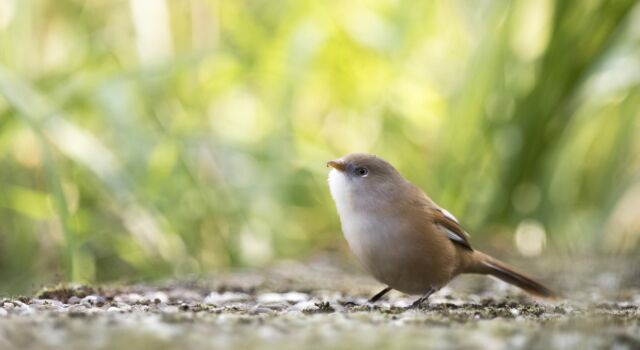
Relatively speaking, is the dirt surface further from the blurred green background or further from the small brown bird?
the blurred green background

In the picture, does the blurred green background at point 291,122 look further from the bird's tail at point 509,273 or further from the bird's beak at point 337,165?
the bird's tail at point 509,273

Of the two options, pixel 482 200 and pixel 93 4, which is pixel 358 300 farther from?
pixel 93 4

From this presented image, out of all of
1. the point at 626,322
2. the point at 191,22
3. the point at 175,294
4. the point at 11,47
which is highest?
the point at 191,22

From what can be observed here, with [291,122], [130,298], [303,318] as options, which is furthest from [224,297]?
[291,122]

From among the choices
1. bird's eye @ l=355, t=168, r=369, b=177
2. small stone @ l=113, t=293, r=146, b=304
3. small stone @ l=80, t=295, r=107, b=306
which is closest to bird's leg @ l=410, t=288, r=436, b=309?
bird's eye @ l=355, t=168, r=369, b=177

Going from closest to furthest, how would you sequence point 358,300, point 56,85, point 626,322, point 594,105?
point 626,322, point 358,300, point 56,85, point 594,105

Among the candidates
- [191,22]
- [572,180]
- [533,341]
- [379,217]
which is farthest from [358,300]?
[191,22]

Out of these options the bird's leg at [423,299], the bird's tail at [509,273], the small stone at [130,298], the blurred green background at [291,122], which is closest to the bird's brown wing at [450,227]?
the bird's tail at [509,273]
